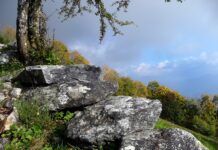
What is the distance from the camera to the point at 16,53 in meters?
20.3

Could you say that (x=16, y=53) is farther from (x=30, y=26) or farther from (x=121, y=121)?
(x=121, y=121)

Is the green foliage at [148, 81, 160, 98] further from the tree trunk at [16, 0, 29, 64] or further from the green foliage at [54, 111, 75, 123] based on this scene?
the green foliage at [54, 111, 75, 123]

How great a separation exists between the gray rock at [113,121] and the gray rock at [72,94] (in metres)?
0.72

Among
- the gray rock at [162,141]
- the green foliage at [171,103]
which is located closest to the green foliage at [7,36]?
the gray rock at [162,141]

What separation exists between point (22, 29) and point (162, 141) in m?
10.7

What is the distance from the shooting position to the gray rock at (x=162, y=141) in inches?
431

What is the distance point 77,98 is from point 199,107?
249ft

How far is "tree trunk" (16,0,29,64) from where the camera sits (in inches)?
768

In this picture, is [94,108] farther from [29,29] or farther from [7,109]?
[29,29]

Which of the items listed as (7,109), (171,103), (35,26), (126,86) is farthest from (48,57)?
(126,86)

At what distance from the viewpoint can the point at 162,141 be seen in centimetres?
1103

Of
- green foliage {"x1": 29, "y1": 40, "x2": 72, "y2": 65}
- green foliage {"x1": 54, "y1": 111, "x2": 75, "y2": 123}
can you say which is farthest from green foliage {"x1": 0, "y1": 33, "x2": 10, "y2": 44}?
green foliage {"x1": 54, "y1": 111, "x2": 75, "y2": 123}

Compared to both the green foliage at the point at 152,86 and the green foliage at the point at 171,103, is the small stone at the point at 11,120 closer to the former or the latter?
the green foliage at the point at 171,103

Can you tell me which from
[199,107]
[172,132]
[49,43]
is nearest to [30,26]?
[49,43]
